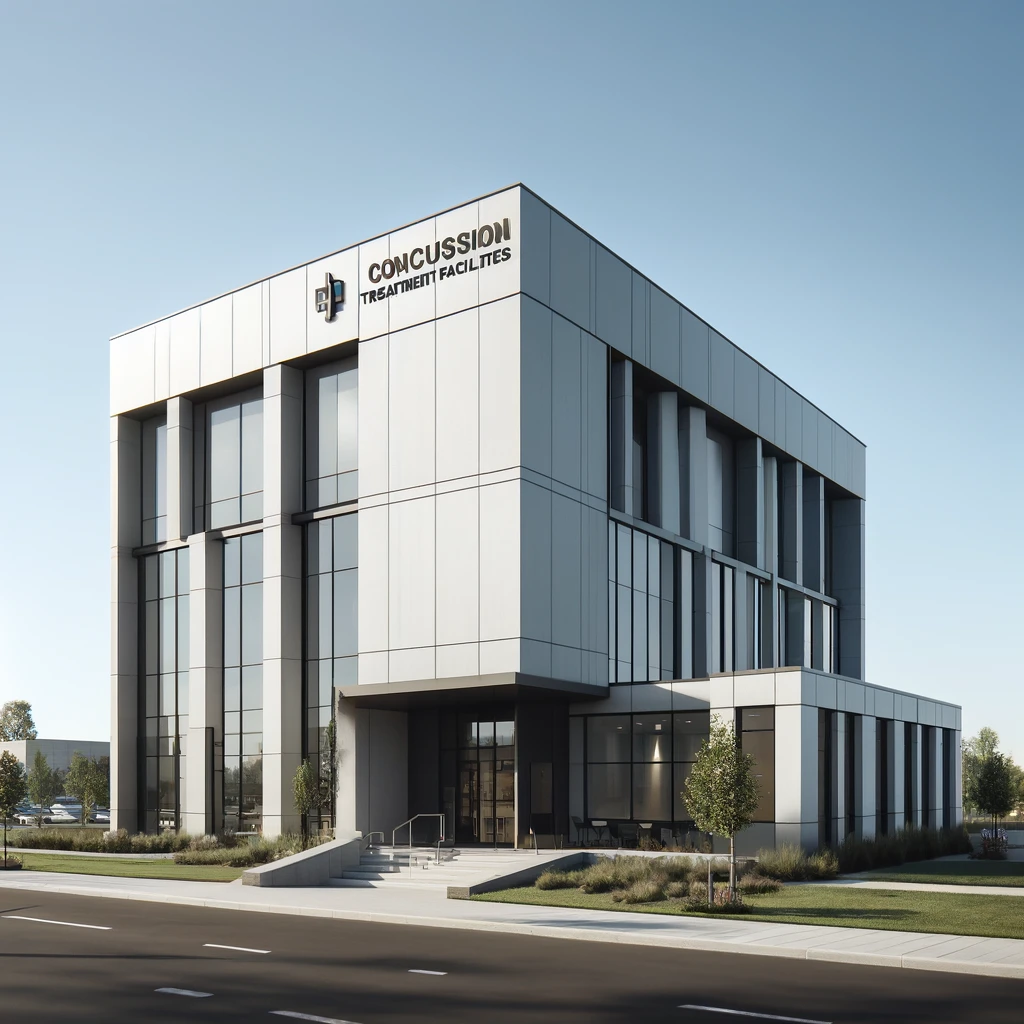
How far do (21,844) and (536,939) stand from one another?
34464 millimetres

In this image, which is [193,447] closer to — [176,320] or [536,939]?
[176,320]

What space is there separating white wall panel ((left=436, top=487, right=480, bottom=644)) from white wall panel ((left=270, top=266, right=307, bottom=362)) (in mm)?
9246

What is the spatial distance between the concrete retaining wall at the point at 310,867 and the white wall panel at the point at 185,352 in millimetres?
19741

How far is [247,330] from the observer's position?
143 ft

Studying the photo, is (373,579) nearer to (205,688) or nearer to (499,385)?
(499,385)

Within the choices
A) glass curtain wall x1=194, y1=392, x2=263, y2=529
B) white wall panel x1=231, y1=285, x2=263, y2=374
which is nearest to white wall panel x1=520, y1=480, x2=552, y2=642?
glass curtain wall x1=194, y1=392, x2=263, y2=529

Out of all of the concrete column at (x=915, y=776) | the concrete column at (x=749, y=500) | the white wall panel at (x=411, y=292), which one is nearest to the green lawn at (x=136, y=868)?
the white wall panel at (x=411, y=292)

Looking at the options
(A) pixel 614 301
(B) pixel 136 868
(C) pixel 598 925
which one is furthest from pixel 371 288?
(C) pixel 598 925

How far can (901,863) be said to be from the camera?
35062mm

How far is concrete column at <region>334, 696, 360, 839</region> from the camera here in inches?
1497

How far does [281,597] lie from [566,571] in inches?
423

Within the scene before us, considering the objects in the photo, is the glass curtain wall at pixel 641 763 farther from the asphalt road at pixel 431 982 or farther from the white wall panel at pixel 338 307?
the asphalt road at pixel 431 982

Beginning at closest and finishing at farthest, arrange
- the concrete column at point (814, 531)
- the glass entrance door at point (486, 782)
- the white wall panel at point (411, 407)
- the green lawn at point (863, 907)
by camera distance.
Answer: the green lawn at point (863, 907) < the white wall panel at point (411, 407) < the glass entrance door at point (486, 782) < the concrete column at point (814, 531)

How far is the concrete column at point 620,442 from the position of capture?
40094 millimetres
